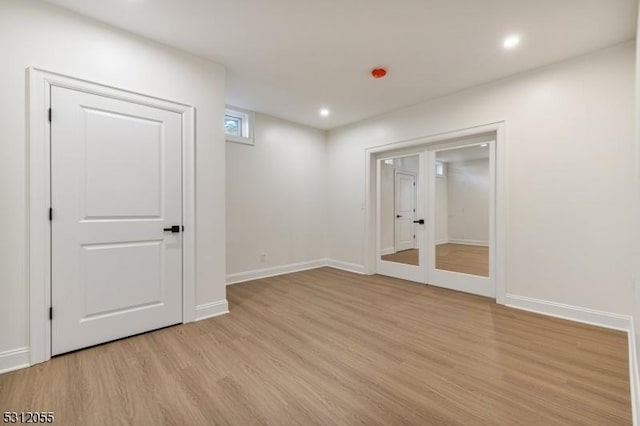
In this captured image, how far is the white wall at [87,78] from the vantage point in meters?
2.05

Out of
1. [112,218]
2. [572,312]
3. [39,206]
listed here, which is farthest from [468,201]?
[39,206]

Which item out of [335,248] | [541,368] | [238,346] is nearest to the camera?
[541,368]

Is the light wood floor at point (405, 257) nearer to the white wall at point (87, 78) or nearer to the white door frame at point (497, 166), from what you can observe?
the white door frame at point (497, 166)

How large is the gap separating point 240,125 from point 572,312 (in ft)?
16.6

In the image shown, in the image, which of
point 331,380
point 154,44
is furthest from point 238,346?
point 154,44

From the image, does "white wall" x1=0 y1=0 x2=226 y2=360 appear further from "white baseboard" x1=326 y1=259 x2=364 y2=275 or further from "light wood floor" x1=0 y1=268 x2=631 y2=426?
"white baseboard" x1=326 y1=259 x2=364 y2=275

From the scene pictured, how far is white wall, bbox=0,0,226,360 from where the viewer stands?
6.72 feet

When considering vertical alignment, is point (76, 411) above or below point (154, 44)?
below

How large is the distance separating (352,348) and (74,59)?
3.40 metres

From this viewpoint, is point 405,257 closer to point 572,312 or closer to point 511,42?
point 572,312

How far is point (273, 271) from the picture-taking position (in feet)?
16.2

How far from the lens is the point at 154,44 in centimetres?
270

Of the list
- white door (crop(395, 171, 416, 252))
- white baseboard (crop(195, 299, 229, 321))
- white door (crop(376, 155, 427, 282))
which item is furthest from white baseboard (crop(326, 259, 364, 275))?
white baseboard (crop(195, 299, 229, 321))

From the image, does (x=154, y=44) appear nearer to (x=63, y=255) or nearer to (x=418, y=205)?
(x=63, y=255)
